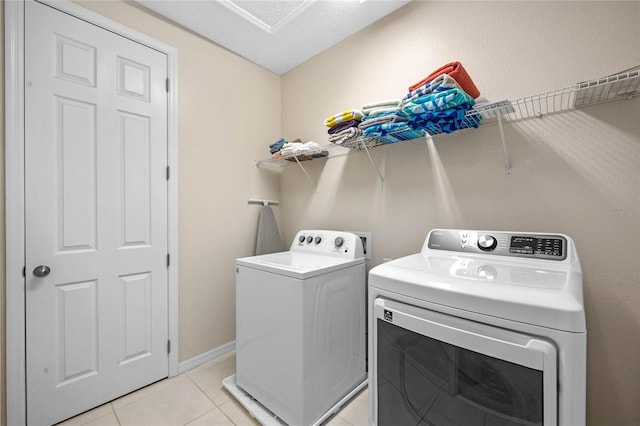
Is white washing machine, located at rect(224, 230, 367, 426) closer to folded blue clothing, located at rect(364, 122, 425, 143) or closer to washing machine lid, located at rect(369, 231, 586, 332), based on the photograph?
washing machine lid, located at rect(369, 231, 586, 332)

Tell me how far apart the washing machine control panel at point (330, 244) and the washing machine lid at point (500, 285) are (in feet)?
1.64

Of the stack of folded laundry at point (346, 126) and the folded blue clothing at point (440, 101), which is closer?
the folded blue clothing at point (440, 101)

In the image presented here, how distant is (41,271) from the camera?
1.37 meters

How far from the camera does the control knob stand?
4.08ft

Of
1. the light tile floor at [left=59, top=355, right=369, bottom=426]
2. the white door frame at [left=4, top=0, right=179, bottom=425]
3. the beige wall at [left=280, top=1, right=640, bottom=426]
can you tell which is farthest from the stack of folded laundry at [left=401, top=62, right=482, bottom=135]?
the white door frame at [left=4, top=0, right=179, bottom=425]

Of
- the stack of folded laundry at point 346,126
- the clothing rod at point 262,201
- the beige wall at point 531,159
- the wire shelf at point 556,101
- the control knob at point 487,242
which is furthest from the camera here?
the clothing rod at point 262,201

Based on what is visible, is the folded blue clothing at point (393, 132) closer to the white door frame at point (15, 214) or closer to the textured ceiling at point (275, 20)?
the textured ceiling at point (275, 20)

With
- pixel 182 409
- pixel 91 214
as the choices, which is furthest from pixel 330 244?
pixel 91 214

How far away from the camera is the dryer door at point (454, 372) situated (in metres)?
0.69

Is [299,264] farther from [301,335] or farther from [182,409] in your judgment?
[182,409]

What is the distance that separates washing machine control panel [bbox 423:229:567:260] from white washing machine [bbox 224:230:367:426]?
525 millimetres

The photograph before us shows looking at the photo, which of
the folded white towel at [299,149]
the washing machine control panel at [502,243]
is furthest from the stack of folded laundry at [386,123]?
the washing machine control panel at [502,243]

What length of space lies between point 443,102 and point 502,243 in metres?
0.69

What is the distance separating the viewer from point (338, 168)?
6.81 ft
